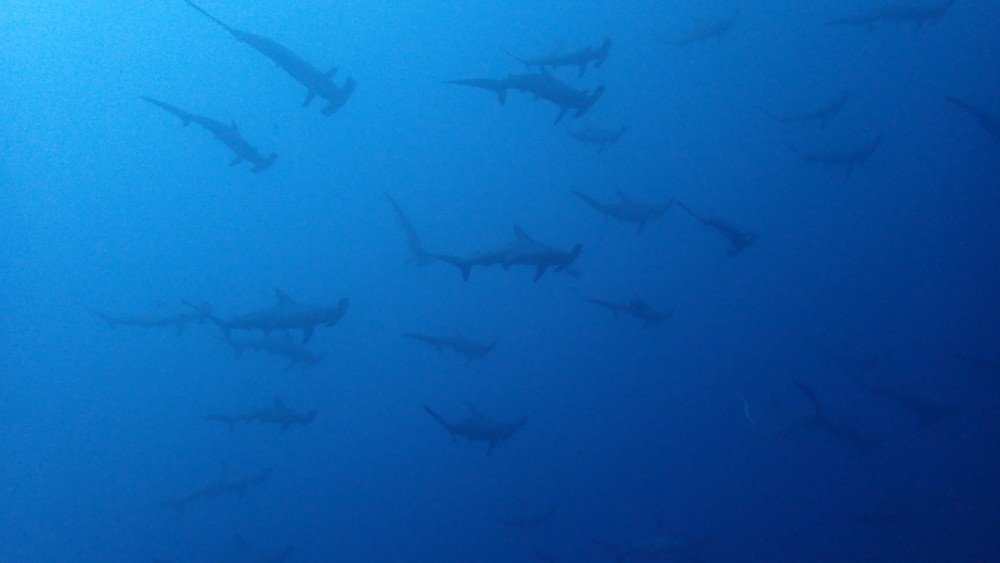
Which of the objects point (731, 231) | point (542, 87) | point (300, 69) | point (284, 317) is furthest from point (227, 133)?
point (731, 231)

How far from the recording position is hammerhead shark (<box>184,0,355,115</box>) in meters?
7.88

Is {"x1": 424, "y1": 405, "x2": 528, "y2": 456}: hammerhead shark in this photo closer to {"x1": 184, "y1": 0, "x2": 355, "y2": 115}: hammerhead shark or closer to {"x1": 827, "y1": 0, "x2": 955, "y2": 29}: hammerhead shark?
{"x1": 184, "y1": 0, "x2": 355, "y2": 115}: hammerhead shark

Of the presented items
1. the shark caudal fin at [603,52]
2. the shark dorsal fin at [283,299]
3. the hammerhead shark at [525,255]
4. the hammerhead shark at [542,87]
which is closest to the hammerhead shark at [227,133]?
the shark dorsal fin at [283,299]

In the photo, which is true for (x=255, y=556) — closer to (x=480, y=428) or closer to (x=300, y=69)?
Answer: (x=480, y=428)

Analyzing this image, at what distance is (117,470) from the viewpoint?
2052 cm

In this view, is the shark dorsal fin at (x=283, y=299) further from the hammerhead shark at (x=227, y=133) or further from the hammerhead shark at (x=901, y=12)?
the hammerhead shark at (x=901, y=12)

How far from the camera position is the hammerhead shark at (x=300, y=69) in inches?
310

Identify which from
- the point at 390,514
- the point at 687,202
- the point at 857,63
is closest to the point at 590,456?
the point at 390,514

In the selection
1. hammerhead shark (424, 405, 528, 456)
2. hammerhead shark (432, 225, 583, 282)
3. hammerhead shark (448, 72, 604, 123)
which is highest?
hammerhead shark (448, 72, 604, 123)

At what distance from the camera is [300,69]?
8.33m

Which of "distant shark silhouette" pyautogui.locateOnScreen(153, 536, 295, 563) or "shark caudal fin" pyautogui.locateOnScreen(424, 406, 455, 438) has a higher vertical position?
"shark caudal fin" pyautogui.locateOnScreen(424, 406, 455, 438)

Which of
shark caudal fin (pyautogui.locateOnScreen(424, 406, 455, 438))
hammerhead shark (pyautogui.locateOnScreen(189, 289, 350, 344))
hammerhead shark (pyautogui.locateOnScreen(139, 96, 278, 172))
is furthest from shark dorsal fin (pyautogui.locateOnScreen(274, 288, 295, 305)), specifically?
hammerhead shark (pyautogui.locateOnScreen(139, 96, 278, 172))

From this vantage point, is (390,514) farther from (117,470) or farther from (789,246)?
(789,246)

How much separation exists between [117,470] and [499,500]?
11.8 meters
